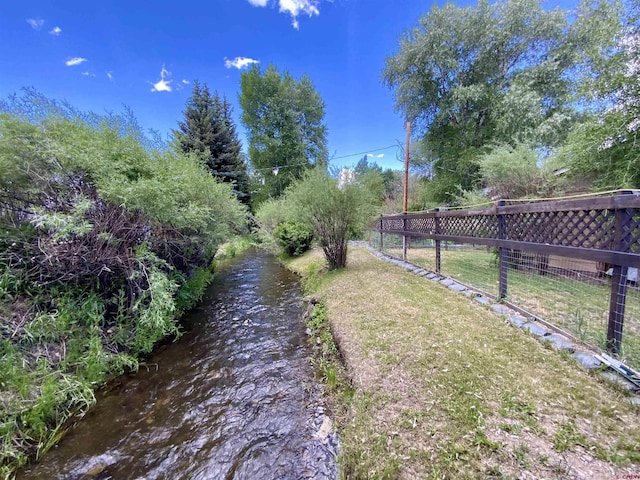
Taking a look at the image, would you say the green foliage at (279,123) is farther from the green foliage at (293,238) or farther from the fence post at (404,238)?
the fence post at (404,238)

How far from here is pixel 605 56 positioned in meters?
4.93

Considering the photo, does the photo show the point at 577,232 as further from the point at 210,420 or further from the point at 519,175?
the point at 519,175

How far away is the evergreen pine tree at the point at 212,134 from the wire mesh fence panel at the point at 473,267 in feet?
43.3

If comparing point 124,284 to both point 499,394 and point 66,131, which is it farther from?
point 499,394

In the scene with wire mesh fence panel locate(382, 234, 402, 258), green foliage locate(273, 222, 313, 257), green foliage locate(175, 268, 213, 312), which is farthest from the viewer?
green foliage locate(273, 222, 313, 257)

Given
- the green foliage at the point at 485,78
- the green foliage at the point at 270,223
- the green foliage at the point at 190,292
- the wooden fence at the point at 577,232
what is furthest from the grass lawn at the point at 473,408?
the green foliage at the point at 270,223

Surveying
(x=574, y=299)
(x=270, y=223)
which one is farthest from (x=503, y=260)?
(x=270, y=223)

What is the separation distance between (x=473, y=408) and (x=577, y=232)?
7.19ft

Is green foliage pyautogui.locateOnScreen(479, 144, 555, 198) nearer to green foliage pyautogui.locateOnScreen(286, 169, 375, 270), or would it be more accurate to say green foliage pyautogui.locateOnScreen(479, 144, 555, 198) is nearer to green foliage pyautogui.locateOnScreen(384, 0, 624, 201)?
green foliage pyautogui.locateOnScreen(384, 0, 624, 201)

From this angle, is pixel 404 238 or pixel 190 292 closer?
pixel 190 292

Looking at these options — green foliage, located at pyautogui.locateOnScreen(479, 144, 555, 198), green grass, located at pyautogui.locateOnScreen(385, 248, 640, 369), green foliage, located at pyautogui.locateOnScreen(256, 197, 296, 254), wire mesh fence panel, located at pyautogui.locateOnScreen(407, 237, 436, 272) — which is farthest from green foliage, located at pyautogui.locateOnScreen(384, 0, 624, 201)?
green foliage, located at pyautogui.locateOnScreen(256, 197, 296, 254)

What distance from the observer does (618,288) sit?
2195 mm

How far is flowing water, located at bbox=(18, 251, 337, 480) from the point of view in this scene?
6.50 feet

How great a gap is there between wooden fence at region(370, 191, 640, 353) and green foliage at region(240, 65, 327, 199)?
15676 mm
